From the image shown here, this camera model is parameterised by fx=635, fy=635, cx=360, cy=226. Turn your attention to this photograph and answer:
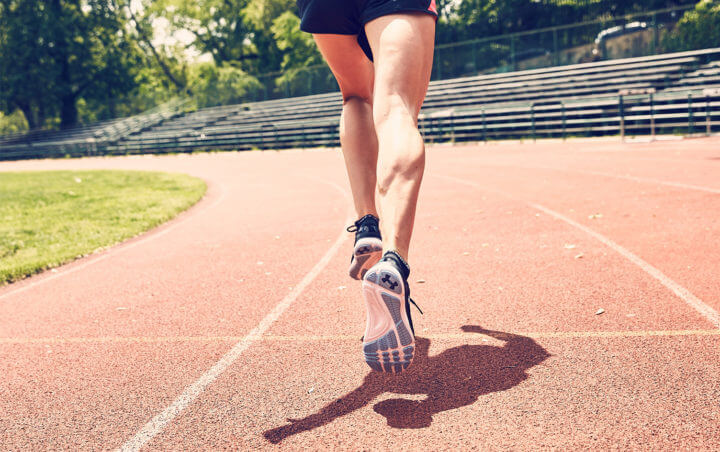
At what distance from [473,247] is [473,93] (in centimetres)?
2237

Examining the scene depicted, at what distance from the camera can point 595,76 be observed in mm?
23703

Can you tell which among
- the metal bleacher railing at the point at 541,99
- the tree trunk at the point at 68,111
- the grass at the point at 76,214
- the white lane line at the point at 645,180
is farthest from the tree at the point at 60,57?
the white lane line at the point at 645,180

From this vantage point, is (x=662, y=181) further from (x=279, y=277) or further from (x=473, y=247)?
(x=279, y=277)

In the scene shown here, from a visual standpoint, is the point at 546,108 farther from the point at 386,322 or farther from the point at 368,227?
the point at 386,322

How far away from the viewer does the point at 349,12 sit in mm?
2746

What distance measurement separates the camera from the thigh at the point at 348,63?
293cm

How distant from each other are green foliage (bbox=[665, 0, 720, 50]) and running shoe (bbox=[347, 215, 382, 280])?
23592mm

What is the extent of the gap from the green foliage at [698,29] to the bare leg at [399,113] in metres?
23.8

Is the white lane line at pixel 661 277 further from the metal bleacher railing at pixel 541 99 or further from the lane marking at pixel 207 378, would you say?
the metal bleacher railing at pixel 541 99

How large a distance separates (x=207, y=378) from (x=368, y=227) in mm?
1038

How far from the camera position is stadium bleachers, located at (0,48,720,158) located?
1952 centimetres

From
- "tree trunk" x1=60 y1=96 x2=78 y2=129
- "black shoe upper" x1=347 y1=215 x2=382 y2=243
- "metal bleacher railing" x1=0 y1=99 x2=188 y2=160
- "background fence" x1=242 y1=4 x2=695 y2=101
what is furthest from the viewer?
"tree trunk" x1=60 y1=96 x2=78 y2=129

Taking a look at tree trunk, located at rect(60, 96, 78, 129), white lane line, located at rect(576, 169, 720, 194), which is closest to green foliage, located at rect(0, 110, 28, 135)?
tree trunk, located at rect(60, 96, 78, 129)

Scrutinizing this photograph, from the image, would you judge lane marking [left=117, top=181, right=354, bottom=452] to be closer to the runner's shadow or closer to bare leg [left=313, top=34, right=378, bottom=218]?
the runner's shadow
